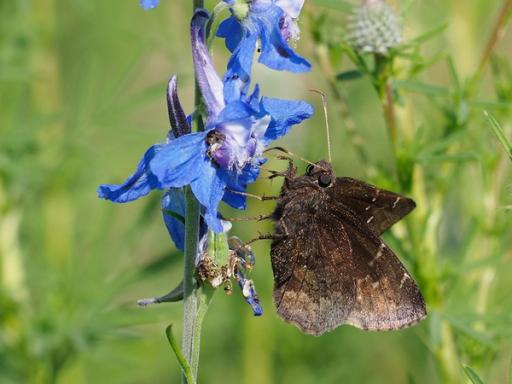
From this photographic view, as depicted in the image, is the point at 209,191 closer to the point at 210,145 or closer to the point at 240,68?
the point at 210,145

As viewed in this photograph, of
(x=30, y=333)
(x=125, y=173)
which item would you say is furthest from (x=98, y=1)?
(x=30, y=333)

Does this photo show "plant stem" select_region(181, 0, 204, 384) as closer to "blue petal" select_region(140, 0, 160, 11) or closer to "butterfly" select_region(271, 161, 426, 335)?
"blue petal" select_region(140, 0, 160, 11)

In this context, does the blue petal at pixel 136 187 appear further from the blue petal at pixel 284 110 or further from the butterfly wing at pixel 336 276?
the butterfly wing at pixel 336 276

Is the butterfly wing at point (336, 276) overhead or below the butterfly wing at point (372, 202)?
below

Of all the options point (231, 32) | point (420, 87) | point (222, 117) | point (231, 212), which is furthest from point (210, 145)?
point (231, 212)

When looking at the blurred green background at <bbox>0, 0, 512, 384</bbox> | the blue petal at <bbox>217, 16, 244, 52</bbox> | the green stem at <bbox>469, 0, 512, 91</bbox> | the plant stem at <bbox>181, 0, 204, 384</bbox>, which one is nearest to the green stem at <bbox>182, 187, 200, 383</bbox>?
the plant stem at <bbox>181, 0, 204, 384</bbox>

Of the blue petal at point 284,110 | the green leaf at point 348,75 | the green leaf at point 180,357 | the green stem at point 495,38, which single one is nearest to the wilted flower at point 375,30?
the green leaf at point 348,75
